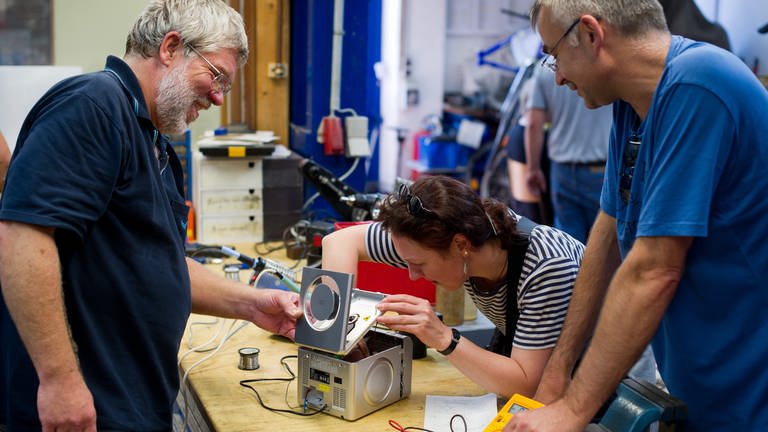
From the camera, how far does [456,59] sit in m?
8.40

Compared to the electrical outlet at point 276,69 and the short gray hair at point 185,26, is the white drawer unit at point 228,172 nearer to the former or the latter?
the electrical outlet at point 276,69

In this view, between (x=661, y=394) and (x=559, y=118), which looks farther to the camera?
(x=559, y=118)

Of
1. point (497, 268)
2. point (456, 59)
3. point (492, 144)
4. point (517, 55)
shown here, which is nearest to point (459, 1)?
point (456, 59)

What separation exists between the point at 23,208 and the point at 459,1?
24.1ft

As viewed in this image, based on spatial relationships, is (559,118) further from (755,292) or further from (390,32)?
(390,32)

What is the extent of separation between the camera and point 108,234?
157 cm

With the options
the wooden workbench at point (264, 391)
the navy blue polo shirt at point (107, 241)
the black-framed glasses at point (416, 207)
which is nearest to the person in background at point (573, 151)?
the wooden workbench at point (264, 391)

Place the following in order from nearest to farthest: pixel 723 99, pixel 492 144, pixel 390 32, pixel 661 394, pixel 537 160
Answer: pixel 723 99 → pixel 661 394 → pixel 537 160 → pixel 492 144 → pixel 390 32

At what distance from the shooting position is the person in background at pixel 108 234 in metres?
1.45

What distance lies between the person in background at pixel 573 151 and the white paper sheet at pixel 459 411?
7.30ft

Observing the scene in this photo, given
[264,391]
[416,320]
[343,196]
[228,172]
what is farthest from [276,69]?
[416,320]

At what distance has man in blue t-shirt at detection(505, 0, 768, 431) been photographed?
134cm

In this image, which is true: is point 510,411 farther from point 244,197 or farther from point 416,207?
point 244,197

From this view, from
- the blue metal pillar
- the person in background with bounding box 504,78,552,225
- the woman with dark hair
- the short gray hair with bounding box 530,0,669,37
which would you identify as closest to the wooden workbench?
the woman with dark hair
